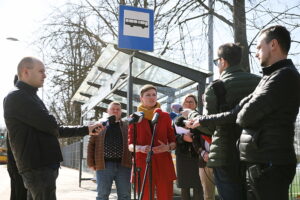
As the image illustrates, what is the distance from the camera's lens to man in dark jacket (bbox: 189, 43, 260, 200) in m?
2.98

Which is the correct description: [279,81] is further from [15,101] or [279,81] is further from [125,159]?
[125,159]

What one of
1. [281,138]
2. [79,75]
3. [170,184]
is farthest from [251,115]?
[79,75]

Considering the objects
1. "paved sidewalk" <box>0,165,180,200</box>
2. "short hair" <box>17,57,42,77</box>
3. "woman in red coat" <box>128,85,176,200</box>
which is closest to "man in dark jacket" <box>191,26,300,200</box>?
"short hair" <box>17,57,42,77</box>

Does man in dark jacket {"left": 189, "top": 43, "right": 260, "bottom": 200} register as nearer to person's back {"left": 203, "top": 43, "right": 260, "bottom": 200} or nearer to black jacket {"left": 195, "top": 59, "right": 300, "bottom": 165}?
person's back {"left": 203, "top": 43, "right": 260, "bottom": 200}

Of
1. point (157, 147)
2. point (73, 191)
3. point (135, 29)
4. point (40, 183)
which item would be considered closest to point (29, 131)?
point (40, 183)

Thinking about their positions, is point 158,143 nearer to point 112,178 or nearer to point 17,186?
point 112,178

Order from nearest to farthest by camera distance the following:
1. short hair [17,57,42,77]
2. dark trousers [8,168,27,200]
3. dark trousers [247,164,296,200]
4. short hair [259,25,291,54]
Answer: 1. dark trousers [247,164,296,200]
2. short hair [259,25,291,54]
3. short hair [17,57,42,77]
4. dark trousers [8,168,27,200]

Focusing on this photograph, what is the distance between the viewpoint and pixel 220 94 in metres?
3.13

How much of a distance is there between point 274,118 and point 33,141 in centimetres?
201

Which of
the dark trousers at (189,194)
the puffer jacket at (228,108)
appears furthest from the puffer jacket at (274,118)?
the dark trousers at (189,194)

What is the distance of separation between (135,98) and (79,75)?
43.9 feet

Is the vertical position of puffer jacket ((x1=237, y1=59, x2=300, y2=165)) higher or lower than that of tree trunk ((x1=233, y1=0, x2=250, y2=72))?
lower

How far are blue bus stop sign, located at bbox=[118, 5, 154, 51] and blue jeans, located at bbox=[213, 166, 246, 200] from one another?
4.07 metres

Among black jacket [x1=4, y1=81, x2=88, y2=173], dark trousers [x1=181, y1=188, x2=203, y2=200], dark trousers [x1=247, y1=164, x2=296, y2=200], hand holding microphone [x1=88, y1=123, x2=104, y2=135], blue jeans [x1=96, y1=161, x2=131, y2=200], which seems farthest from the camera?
blue jeans [x1=96, y1=161, x2=131, y2=200]
